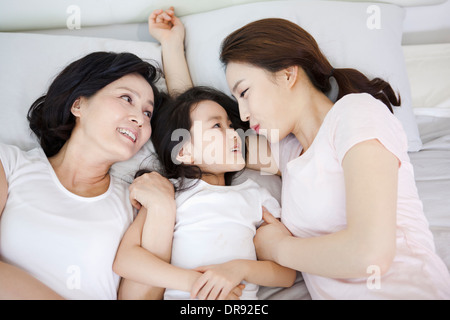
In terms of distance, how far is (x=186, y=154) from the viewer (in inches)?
52.2

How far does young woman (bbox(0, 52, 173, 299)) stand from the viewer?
1034 mm

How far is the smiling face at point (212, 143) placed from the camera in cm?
127

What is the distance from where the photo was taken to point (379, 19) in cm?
151

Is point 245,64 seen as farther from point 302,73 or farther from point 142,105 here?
point 142,105

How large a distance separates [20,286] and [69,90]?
686mm

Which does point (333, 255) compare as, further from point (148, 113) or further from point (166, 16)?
point (166, 16)

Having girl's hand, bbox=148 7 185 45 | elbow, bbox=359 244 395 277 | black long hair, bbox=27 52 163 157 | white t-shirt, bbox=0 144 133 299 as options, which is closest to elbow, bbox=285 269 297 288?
elbow, bbox=359 244 395 277

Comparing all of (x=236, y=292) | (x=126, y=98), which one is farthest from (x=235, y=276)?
(x=126, y=98)

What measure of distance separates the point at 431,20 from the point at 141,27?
1.46 m

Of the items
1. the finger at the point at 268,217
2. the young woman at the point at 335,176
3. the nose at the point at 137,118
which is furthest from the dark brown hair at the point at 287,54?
the finger at the point at 268,217

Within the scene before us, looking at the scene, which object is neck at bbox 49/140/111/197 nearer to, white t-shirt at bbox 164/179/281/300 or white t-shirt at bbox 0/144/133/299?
white t-shirt at bbox 0/144/133/299

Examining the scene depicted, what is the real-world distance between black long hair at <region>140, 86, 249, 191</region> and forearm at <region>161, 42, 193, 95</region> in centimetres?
9
